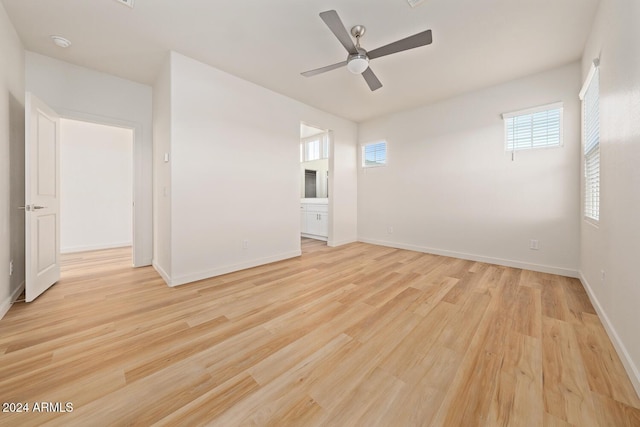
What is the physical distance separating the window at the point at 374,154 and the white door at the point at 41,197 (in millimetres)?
4845

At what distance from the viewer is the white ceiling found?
208cm

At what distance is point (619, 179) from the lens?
1638 mm

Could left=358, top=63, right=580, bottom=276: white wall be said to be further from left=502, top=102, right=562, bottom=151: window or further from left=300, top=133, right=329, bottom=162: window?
left=300, top=133, right=329, bottom=162: window

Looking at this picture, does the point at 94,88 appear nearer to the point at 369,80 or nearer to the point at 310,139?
the point at 369,80

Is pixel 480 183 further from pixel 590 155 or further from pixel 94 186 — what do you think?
pixel 94 186

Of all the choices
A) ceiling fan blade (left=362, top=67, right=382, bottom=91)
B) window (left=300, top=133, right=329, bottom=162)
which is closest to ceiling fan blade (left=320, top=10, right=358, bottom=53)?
ceiling fan blade (left=362, top=67, right=382, bottom=91)

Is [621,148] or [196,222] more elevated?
[621,148]

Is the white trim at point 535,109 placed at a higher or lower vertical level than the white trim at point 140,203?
higher

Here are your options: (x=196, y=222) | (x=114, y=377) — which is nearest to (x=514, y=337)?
(x=114, y=377)

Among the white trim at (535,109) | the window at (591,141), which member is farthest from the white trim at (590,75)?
the white trim at (535,109)

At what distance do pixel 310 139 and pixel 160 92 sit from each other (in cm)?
394

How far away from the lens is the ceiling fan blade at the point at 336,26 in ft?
5.83

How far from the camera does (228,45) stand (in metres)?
2.61

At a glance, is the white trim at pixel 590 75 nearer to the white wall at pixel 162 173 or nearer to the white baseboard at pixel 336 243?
the white baseboard at pixel 336 243
